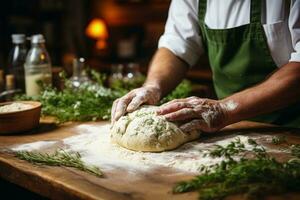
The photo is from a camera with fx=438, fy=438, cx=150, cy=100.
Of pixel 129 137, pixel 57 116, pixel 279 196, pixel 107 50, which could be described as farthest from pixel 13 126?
pixel 107 50

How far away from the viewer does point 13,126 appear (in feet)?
5.69

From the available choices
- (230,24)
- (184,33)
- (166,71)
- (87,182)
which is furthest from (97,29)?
(87,182)

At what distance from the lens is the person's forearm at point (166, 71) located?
80.5 inches

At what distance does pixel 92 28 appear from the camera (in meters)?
6.37

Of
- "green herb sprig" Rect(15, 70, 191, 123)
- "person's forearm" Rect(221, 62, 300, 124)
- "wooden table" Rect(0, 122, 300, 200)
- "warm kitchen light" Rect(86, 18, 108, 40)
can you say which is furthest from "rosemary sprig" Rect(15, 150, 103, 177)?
"warm kitchen light" Rect(86, 18, 108, 40)

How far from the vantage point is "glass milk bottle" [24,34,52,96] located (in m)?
2.28

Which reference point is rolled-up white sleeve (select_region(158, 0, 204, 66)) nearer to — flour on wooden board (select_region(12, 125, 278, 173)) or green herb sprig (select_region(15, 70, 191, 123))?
green herb sprig (select_region(15, 70, 191, 123))

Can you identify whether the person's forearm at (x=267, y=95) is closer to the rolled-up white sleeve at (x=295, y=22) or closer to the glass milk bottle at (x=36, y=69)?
the rolled-up white sleeve at (x=295, y=22)

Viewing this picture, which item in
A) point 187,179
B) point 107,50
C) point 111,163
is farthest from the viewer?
point 107,50

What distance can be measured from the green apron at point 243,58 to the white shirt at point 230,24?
3 cm

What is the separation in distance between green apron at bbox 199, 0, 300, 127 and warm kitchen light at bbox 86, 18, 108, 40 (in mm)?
4354

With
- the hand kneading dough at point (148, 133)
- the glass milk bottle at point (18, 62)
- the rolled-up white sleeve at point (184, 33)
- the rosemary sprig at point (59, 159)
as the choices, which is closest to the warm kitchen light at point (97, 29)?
the glass milk bottle at point (18, 62)

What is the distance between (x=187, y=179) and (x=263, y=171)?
22 cm

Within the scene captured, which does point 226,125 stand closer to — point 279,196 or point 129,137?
point 129,137
